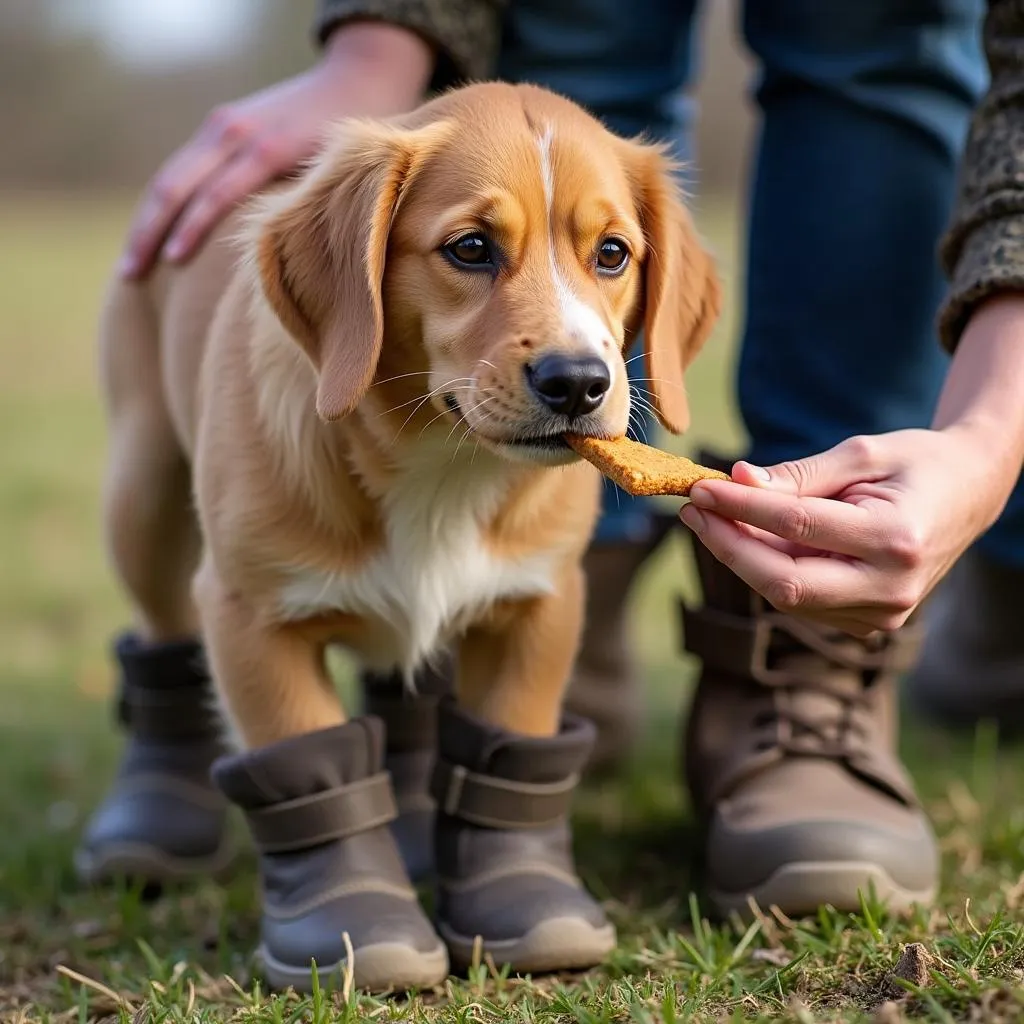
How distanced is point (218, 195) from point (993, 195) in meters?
1.37

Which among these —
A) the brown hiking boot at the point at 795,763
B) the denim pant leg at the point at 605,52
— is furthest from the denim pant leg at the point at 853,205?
the brown hiking boot at the point at 795,763

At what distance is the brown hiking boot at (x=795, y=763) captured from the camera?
235 cm

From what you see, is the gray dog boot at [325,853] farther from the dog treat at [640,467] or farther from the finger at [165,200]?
the finger at [165,200]

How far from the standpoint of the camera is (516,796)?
7.55 ft

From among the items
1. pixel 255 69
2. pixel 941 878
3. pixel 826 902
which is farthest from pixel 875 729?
pixel 255 69

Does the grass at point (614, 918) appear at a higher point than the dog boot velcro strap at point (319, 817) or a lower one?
lower

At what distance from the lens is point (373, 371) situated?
2.08m

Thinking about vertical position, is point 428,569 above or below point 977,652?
above

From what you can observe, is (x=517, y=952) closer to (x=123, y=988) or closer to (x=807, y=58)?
(x=123, y=988)

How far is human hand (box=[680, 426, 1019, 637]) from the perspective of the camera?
1.81m

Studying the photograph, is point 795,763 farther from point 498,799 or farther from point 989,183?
point 989,183

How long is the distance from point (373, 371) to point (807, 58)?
1248mm

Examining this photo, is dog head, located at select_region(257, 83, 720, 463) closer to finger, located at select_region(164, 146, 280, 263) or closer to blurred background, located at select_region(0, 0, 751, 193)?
finger, located at select_region(164, 146, 280, 263)

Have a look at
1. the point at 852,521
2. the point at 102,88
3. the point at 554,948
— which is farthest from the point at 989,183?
the point at 102,88
